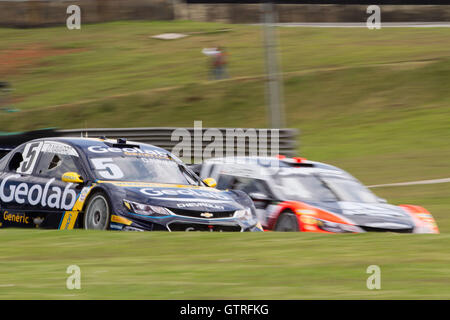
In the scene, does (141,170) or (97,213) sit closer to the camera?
(97,213)

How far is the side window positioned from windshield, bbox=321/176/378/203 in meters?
4.10

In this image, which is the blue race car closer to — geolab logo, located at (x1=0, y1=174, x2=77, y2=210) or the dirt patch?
geolab logo, located at (x1=0, y1=174, x2=77, y2=210)

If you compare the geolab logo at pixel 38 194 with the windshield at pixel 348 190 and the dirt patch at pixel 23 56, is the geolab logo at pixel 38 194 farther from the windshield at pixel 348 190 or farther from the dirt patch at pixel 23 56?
the dirt patch at pixel 23 56

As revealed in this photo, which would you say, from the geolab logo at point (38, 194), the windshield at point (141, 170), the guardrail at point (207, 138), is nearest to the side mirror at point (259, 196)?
the windshield at point (141, 170)

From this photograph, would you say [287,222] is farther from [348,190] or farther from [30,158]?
[30,158]

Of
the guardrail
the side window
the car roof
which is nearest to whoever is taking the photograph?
the side window

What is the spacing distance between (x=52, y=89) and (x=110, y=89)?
2992 mm

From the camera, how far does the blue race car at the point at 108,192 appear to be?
10430 mm

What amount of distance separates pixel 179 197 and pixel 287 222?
2483mm

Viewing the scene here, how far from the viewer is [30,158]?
1196 cm

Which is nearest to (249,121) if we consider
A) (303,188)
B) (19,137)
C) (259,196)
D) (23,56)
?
(19,137)

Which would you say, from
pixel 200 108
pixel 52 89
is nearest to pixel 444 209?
pixel 200 108

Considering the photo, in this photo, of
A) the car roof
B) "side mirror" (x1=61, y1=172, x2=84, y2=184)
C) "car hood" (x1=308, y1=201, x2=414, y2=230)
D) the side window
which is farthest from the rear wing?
"car hood" (x1=308, y1=201, x2=414, y2=230)

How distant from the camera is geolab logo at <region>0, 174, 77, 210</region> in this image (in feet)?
36.0
